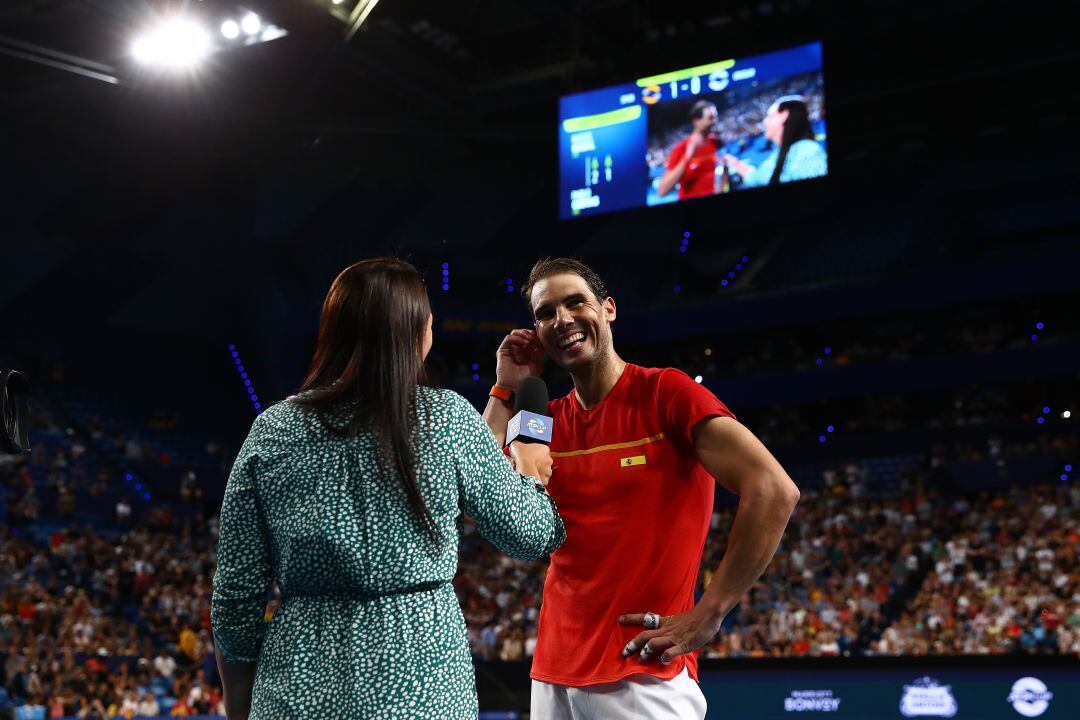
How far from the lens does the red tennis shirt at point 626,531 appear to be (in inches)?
114

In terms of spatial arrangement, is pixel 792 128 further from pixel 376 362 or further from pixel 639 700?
pixel 376 362

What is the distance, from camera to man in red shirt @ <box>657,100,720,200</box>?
16156 millimetres

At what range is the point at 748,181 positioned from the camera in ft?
51.9

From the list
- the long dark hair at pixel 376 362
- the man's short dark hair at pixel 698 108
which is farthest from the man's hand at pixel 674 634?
the man's short dark hair at pixel 698 108

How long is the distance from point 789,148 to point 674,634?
13.9 meters

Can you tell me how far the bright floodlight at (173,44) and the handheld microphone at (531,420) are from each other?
12713 millimetres

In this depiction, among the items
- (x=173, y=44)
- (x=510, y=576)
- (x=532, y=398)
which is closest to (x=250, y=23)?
(x=173, y=44)

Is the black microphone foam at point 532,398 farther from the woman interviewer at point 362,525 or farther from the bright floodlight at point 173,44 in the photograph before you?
the bright floodlight at point 173,44

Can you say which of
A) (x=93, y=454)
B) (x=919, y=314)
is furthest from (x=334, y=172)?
(x=919, y=314)

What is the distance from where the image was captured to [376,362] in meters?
2.21

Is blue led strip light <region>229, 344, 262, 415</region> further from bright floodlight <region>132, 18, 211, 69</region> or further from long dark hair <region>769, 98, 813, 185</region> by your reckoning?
long dark hair <region>769, 98, 813, 185</region>

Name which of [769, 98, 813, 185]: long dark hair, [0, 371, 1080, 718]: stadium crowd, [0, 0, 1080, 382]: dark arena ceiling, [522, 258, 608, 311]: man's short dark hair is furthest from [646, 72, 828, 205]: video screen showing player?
[522, 258, 608, 311]: man's short dark hair

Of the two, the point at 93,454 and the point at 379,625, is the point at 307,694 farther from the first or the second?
the point at 93,454

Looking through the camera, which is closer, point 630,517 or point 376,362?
point 376,362
